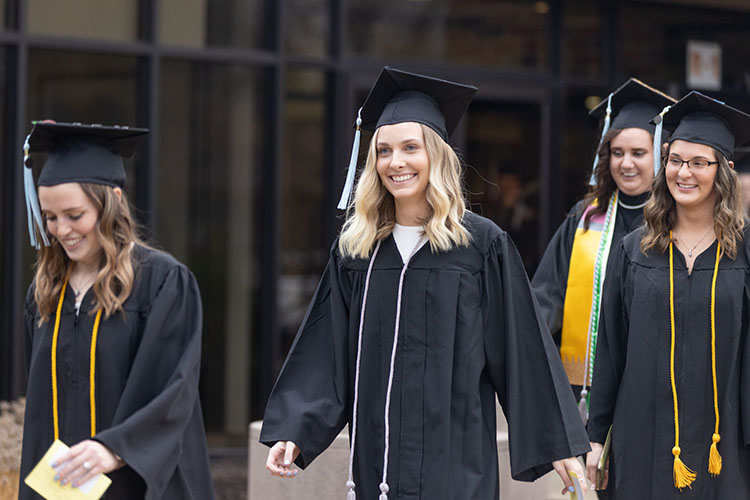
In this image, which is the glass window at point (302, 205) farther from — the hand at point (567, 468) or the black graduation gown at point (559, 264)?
the hand at point (567, 468)

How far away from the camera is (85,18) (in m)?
7.61

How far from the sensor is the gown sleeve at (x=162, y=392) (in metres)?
3.68

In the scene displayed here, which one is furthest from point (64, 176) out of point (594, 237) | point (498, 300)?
point (594, 237)

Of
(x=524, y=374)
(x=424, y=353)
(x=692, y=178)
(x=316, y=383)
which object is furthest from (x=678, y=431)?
(x=316, y=383)

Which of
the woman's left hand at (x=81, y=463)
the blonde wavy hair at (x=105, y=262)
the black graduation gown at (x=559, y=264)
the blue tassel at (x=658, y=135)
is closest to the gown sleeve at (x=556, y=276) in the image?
the black graduation gown at (x=559, y=264)

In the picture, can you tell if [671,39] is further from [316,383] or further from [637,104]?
[316,383]

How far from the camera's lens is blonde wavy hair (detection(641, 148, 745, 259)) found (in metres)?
4.38

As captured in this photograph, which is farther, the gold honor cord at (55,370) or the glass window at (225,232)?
the glass window at (225,232)

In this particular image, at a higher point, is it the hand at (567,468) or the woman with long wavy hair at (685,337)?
the woman with long wavy hair at (685,337)

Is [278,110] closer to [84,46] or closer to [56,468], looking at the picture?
[84,46]

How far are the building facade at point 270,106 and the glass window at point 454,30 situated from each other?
0.05 ft

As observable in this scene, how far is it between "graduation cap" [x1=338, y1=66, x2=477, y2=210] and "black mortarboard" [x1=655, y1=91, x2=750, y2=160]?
92cm

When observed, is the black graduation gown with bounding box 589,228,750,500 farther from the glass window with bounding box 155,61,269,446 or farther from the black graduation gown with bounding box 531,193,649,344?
the glass window with bounding box 155,61,269,446

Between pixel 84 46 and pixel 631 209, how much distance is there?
3.83 metres
